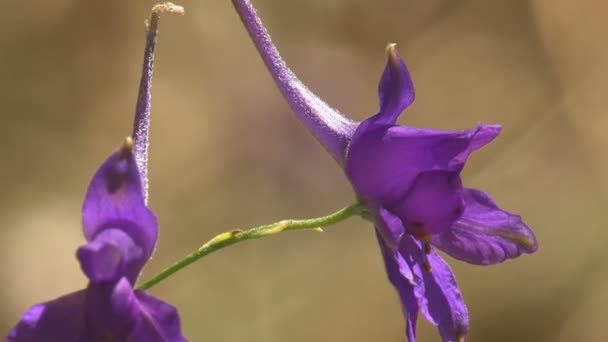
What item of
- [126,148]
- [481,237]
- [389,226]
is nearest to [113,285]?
[126,148]

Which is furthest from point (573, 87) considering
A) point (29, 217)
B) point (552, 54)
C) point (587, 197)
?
point (29, 217)

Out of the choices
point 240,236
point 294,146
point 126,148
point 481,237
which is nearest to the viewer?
point 126,148

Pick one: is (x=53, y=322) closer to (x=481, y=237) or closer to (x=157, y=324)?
(x=157, y=324)

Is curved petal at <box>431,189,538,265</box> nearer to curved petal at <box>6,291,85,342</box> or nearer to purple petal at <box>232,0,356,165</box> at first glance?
purple petal at <box>232,0,356,165</box>

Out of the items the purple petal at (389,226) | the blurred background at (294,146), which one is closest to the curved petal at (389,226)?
the purple petal at (389,226)

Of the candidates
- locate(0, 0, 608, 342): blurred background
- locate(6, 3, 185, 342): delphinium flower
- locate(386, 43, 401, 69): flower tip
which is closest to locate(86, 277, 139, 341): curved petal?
locate(6, 3, 185, 342): delphinium flower

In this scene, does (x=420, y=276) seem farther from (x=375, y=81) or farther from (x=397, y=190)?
(x=375, y=81)
